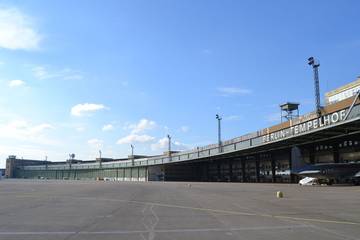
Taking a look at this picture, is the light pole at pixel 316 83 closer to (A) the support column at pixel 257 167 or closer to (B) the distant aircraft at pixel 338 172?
(B) the distant aircraft at pixel 338 172

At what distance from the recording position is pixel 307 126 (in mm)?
57000

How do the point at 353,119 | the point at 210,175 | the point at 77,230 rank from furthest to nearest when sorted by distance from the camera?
the point at 210,175 → the point at 353,119 → the point at 77,230

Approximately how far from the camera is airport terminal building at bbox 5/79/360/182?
5481cm

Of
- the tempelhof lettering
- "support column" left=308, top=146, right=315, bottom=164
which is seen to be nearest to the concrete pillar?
"support column" left=308, top=146, right=315, bottom=164

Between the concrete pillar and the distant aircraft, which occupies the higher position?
the concrete pillar

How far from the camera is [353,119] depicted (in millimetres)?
45094

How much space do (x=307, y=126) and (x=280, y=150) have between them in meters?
31.6

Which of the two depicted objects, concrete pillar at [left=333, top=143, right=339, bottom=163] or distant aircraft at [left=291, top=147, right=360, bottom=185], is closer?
distant aircraft at [left=291, top=147, right=360, bottom=185]

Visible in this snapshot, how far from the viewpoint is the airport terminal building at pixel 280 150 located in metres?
54.8

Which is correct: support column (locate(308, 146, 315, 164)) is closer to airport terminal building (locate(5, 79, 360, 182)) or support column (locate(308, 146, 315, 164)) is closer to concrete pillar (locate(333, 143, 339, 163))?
airport terminal building (locate(5, 79, 360, 182))

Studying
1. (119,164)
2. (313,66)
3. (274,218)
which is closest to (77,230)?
(274,218)

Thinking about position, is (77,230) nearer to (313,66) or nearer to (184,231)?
(184,231)

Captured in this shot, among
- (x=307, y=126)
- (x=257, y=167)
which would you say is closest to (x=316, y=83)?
(x=307, y=126)

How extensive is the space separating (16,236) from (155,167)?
449ft
